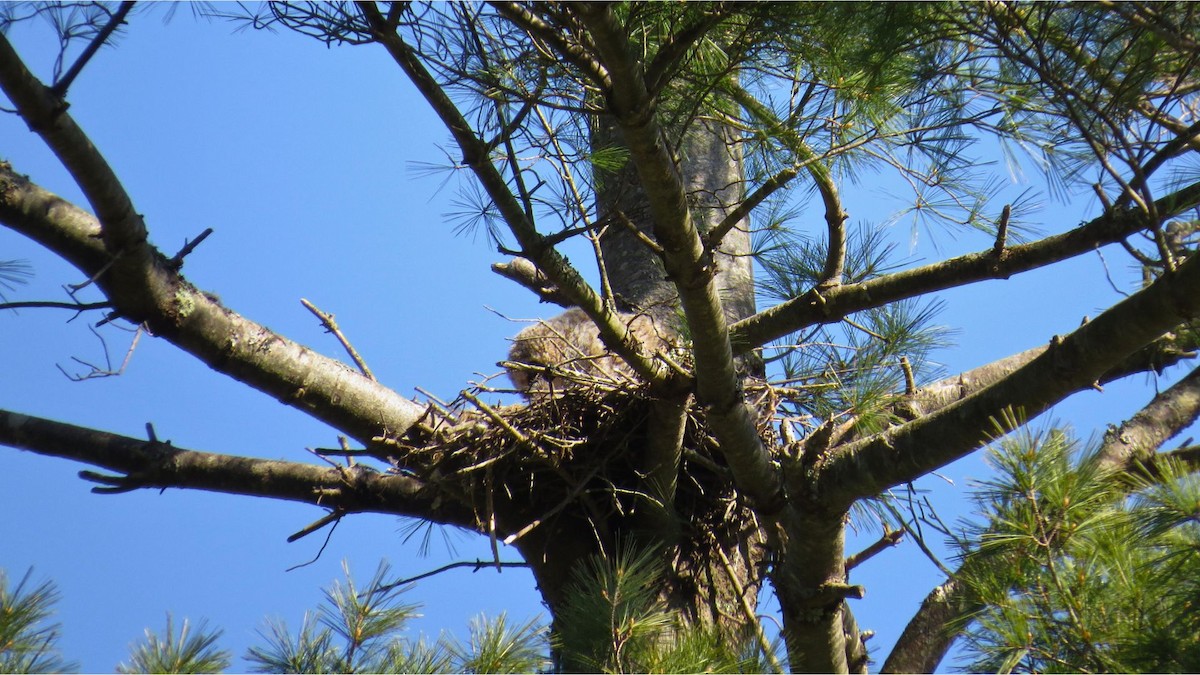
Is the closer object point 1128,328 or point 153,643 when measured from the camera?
point 1128,328

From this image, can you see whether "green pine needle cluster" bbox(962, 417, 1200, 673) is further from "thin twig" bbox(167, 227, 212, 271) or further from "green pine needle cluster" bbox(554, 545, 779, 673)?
"thin twig" bbox(167, 227, 212, 271)

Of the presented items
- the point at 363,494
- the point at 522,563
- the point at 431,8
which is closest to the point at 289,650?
the point at 363,494

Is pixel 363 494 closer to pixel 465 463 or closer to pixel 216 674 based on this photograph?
pixel 465 463

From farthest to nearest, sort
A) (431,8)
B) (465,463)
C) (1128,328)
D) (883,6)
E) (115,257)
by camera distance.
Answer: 1. (465,463)
2. (115,257)
3. (431,8)
4. (883,6)
5. (1128,328)

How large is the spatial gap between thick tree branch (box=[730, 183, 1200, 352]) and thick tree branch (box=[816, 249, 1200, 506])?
0.27 meters

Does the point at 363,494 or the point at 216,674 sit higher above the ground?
the point at 363,494

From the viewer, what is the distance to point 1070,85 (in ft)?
8.15

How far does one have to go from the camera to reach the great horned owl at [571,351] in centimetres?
349

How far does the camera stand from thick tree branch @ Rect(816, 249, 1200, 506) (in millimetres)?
2033

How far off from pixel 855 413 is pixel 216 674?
77.6 inches

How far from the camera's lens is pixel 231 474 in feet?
10.7

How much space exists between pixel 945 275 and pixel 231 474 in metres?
2.18

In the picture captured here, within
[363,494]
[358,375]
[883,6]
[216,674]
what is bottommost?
[216,674]

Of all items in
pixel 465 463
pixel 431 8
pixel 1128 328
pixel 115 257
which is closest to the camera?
pixel 1128 328
